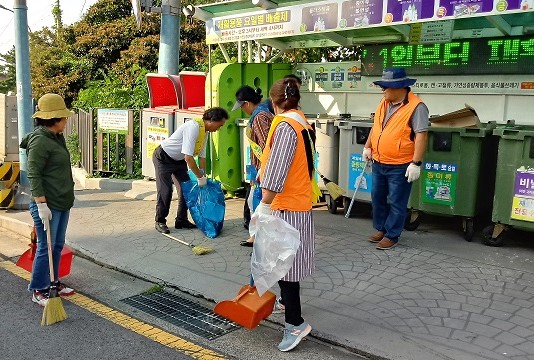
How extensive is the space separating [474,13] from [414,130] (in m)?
1.26

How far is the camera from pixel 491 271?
16.4ft

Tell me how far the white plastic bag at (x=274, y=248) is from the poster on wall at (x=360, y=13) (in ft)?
11.2

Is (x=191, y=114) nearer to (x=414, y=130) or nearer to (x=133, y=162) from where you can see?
(x=133, y=162)

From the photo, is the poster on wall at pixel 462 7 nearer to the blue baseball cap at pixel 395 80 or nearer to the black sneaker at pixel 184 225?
the blue baseball cap at pixel 395 80

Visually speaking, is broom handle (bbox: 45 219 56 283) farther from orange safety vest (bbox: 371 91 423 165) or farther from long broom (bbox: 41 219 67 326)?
orange safety vest (bbox: 371 91 423 165)

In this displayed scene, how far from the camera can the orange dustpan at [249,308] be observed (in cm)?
371

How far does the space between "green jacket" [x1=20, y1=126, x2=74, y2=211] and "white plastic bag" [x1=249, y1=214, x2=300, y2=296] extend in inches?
72.8

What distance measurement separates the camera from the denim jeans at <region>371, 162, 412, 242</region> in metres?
5.50

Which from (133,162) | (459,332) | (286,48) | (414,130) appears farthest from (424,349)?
(133,162)

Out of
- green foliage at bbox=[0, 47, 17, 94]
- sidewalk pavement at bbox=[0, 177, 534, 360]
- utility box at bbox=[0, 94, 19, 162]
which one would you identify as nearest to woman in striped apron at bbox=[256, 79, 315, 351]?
sidewalk pavement at bbox=[0, 177, 534, 360]

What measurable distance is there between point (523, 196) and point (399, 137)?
4.45 feet

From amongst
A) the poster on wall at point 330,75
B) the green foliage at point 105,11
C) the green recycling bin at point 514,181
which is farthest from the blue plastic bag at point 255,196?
the green foliage at point 105,11

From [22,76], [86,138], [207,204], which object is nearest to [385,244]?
[207,204]

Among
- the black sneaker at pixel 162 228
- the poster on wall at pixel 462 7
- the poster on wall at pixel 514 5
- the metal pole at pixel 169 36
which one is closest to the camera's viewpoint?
the poster on wall at pixel 514 5
